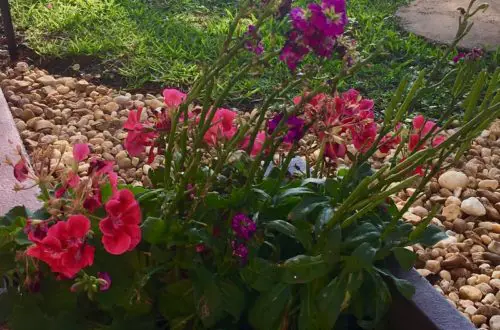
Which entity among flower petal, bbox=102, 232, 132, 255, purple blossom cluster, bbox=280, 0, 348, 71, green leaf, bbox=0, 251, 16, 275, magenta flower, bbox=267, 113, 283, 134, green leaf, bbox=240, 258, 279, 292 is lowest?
green leaf, bbox=0, 251, 16, 275

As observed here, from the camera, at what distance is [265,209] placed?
5.13 feet

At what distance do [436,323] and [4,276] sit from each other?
0.88 meters

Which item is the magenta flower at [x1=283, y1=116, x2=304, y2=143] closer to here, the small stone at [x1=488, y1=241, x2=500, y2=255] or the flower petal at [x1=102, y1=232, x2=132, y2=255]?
the flower petal at [x1=102, y1=232, x2=132, y2=255]

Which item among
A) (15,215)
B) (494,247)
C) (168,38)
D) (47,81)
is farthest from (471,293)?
(168,38)

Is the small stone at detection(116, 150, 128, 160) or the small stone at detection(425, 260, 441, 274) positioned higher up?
the small stone at detection(425, 260, 441, 274)

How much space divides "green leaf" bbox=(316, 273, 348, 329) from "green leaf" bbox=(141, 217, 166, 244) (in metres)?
0.32

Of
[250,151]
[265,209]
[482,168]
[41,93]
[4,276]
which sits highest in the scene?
[250,151]

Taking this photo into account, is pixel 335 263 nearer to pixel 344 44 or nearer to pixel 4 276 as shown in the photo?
pixel 344 44

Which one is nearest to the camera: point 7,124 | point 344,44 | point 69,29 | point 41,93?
point 344,44

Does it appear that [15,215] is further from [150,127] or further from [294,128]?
[294,128]

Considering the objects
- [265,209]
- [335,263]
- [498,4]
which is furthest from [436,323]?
[498,4]

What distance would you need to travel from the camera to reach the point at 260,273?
1453mm

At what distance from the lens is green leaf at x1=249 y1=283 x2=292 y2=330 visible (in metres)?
1.45

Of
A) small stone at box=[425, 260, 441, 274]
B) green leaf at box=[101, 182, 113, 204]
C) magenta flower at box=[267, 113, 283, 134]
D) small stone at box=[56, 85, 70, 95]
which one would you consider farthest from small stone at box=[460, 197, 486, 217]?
small stone at box=[56, 85, 70, 95]
